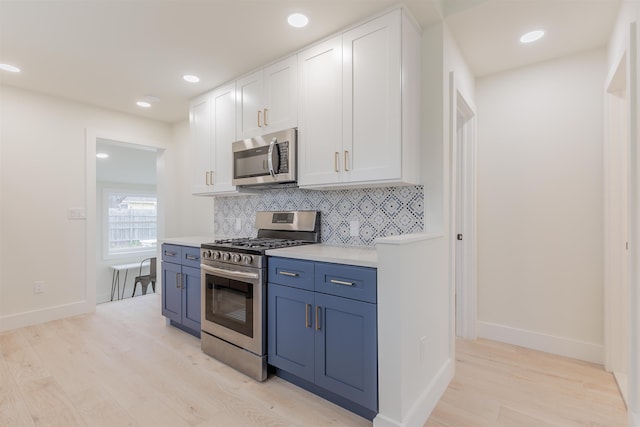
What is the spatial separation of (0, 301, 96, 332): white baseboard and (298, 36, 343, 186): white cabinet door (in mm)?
3165

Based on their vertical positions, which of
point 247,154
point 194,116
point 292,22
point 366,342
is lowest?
point 366,342

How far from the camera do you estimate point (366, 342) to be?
5.67 feet

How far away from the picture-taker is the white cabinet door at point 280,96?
2.50 metres

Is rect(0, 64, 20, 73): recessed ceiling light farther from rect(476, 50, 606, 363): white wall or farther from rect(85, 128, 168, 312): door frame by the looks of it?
rect(476, 50, 606, 363): white wall

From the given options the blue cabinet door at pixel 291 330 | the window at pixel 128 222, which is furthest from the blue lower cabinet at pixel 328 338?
the window at pixel 128 222

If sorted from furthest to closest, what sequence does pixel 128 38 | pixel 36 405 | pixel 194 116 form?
pixel 194 116
pixel 128 38
pixel 36 405

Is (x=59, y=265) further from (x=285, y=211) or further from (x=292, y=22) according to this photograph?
(x=292, y=22)

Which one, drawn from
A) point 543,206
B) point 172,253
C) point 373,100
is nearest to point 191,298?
point 172,253

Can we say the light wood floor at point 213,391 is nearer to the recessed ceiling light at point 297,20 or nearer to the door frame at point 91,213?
the door frame at point 91,213

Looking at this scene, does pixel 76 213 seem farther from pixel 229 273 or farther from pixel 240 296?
pixel 240 296

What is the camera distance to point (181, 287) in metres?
3.04

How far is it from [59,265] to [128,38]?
8.81ft

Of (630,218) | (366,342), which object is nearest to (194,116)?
(366,342)

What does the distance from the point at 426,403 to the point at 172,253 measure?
2.58 metres
